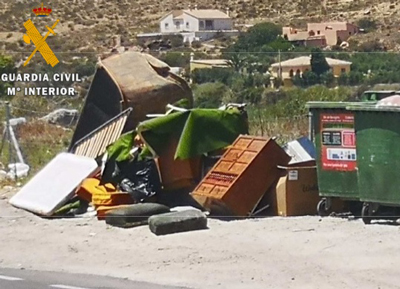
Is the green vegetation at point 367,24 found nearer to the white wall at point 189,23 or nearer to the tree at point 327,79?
the white wall at point 189,23

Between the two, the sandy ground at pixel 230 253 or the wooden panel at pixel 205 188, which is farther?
the wooden panel at pixel 205 188

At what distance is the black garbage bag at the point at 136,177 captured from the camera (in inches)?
521

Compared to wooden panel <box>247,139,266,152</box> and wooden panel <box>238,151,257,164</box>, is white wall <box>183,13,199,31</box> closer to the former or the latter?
wooden panel <box>247,139,266,152</box>

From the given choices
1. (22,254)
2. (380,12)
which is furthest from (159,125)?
(380,12)

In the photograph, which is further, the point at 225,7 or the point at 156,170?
the point at 225,7

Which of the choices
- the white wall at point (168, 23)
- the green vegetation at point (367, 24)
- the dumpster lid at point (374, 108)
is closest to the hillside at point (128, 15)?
the green vegetation at point (367, 24)

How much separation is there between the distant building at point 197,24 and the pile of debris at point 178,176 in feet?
102

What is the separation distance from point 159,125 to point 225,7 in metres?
45.3

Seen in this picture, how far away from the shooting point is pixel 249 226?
11766 millimetres

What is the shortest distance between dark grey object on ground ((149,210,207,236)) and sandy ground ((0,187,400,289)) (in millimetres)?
131

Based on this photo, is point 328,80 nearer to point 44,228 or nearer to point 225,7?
point 44,228

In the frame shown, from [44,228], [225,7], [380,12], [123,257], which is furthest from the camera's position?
[225,7]

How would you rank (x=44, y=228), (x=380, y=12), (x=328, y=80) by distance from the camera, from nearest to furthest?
1. (x=44, y=228)
2. (x=328, y=80)
3. (x=380, y=12)

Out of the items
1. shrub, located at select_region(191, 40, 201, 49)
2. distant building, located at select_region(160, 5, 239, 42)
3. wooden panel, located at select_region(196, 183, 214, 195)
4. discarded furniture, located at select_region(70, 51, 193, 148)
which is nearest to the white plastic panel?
discarded furniture, located at select_region(70, 51, 193, 148)
